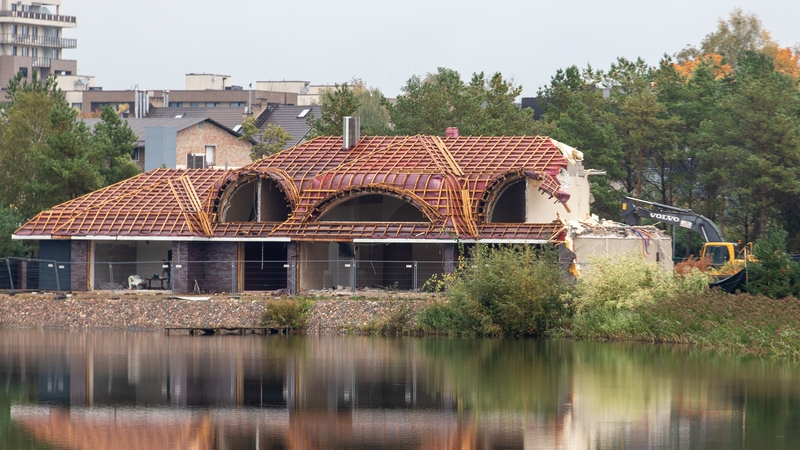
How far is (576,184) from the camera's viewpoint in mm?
51406

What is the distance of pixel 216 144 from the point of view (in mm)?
85562

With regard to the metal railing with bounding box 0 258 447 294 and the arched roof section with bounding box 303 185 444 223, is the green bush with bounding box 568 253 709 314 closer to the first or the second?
the metal railing with bounding box 0 258 447 294

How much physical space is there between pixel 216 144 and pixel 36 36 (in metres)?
94.6

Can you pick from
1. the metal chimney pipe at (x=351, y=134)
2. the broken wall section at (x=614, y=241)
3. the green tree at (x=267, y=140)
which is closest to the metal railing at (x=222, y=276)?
the broken wall section at (x=614, y=241)

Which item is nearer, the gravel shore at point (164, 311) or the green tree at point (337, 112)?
the gravel shore at point (164, 311)

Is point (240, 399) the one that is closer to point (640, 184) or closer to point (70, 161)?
point (70, 161)

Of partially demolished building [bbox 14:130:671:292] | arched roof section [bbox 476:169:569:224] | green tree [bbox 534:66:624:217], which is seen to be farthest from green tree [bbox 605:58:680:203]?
arched roof section [bbox 476:169:569:224]

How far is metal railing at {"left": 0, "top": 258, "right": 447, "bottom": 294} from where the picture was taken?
48688mm

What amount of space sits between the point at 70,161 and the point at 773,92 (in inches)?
1315

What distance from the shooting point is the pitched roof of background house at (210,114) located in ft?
335

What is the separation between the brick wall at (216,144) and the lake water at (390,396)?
45374 mm

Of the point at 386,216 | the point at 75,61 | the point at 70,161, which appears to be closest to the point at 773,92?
the point at 386,216

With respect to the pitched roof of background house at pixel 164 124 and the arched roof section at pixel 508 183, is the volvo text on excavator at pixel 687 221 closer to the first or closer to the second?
the arched roof section at pixel 508 183

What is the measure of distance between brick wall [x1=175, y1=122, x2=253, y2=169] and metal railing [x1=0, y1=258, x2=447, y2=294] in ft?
107
